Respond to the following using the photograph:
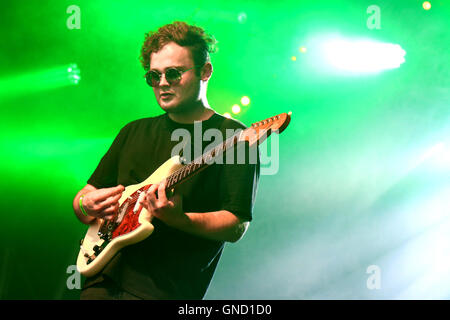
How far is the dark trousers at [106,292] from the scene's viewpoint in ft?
6.86

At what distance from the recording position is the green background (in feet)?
14.1

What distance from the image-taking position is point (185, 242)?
2213mm

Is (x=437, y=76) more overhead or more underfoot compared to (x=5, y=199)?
more overhead

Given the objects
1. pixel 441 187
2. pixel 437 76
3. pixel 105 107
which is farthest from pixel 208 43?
pixel 441 187

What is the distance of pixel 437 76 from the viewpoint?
4.93 m

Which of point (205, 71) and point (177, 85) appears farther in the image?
point (205, 71)

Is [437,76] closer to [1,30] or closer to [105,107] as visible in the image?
[105,107]

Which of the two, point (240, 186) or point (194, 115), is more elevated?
point (194, 115)

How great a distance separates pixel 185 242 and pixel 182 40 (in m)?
1.15

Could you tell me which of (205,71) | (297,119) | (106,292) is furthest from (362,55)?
(106,292)

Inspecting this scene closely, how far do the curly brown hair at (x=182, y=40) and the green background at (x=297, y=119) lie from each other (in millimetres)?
1754

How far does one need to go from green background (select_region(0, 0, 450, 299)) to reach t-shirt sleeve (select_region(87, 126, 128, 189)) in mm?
1729

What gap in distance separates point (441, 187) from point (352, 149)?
1181mm

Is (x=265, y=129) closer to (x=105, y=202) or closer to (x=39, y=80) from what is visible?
(x=105, y=202)
